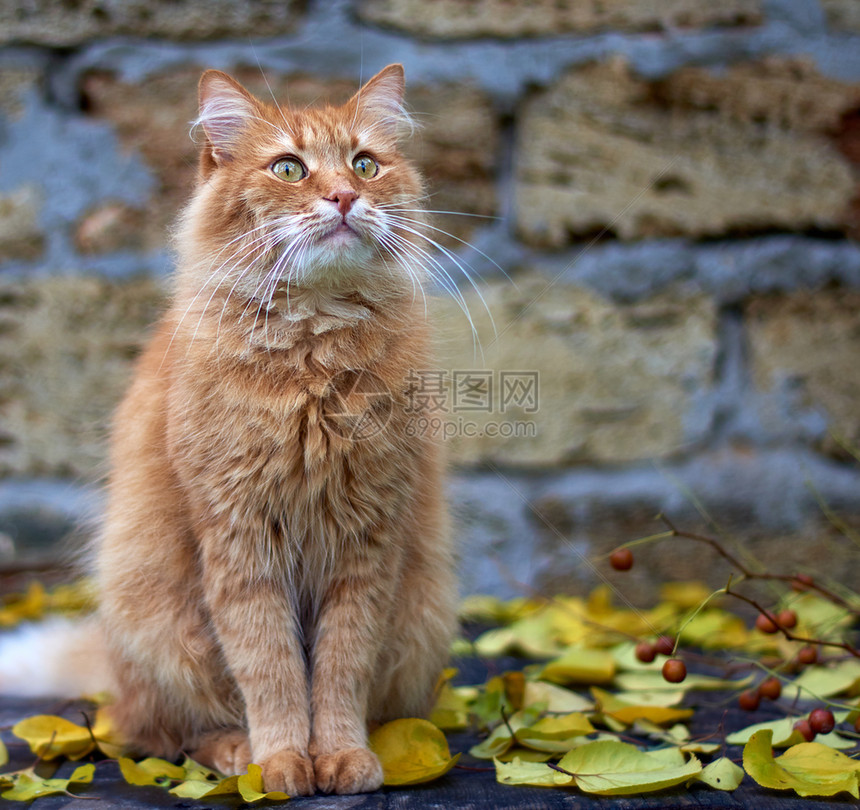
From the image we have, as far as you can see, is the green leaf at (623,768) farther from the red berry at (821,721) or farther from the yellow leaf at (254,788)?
the yellow leaf at (254,788)

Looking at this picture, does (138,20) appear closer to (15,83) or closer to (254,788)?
(15,83)

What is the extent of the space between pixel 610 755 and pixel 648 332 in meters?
1.35

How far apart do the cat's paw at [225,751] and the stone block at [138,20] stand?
1.82 metres

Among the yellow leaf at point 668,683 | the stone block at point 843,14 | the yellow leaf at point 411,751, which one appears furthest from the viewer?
the stone block at point 843,14

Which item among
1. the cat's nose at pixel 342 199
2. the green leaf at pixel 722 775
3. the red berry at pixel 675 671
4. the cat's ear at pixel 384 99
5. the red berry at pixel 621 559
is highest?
the cat's ear at pixel 384 99

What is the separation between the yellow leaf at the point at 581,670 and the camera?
6.03 feet

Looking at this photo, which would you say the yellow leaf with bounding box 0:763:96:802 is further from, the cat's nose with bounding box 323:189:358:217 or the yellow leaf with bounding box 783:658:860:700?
the yellow leaf with bounding box 783:658:860:700

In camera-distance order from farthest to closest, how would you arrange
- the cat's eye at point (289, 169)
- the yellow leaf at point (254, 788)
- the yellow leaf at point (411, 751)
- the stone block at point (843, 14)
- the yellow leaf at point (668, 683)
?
the stone block at point (843, 14) → the yellow leaf at point (668, 683) → the cat's eye at point (289, 169) → the yellow leaf at point (411, 751) → the yellow leaf at point (254, 788)

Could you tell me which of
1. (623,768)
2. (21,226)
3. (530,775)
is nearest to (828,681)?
(623,768)

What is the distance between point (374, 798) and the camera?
128 cm

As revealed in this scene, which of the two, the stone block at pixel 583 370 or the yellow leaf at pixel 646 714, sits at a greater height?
the stone block at pixel 583 370

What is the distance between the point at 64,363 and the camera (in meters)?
2.41

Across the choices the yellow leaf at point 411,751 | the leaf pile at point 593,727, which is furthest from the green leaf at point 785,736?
the yellow leaf at point 411,751

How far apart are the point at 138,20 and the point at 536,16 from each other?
111cm
